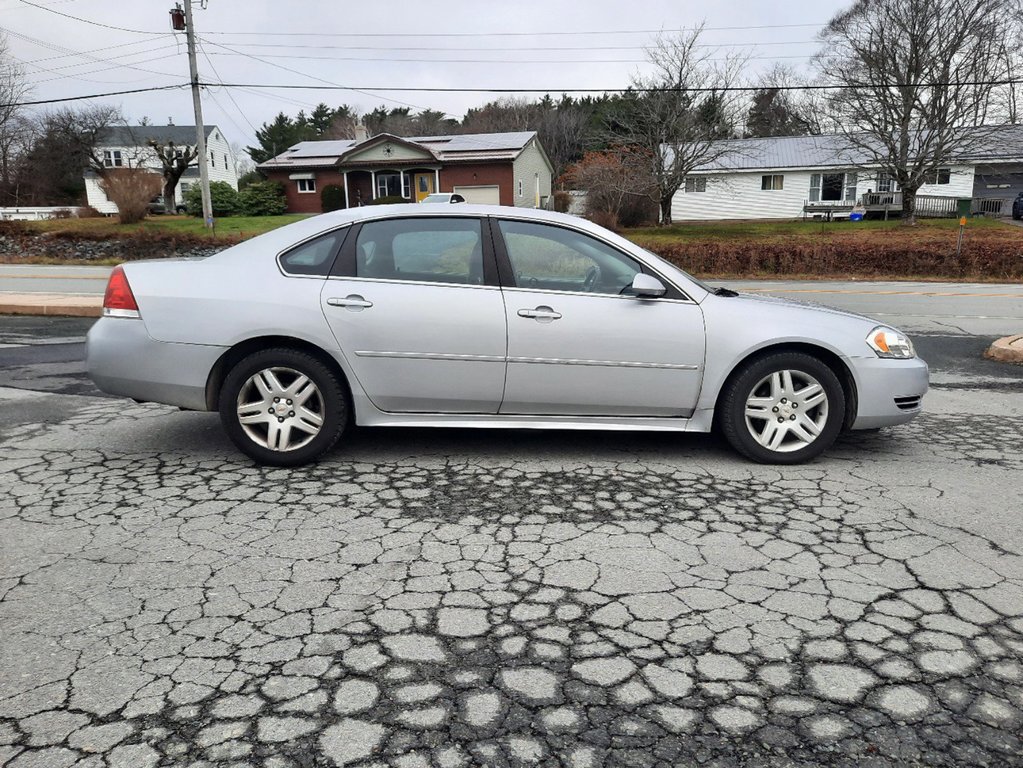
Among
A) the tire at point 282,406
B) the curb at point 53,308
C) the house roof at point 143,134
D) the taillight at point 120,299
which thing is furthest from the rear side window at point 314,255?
the house roof at point 143,134

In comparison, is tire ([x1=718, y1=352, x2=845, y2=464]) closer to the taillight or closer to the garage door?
the taillight

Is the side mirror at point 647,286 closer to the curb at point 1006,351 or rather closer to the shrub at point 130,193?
the curb at point 1006,351

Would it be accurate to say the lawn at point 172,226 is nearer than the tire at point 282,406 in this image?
No

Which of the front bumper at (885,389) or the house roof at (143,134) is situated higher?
the house roof at (143,134)

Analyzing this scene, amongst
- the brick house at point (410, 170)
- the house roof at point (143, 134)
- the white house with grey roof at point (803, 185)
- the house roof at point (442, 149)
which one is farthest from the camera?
the house roof at point (143, 134)

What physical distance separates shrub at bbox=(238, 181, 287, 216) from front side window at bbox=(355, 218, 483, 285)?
→ 40.3 meters

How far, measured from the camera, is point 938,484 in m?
4.55

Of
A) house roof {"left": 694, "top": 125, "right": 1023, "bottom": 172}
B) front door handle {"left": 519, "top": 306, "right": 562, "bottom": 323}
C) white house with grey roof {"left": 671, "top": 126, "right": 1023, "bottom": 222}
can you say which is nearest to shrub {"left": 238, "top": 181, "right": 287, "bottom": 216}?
white house with grey roof {"left": 671, "top": 126, "right": 1023, "bottom": 222}

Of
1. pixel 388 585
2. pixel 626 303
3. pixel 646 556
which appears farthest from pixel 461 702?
pixel 626 303

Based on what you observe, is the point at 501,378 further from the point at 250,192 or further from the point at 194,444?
the point at 250,192

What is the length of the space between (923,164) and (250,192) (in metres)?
32.5

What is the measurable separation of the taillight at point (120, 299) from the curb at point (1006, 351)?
28.9ft

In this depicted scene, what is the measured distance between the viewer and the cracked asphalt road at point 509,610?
7.70 feet

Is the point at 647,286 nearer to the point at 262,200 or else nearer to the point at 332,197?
the point at 332,197
